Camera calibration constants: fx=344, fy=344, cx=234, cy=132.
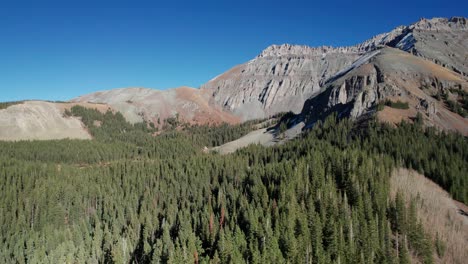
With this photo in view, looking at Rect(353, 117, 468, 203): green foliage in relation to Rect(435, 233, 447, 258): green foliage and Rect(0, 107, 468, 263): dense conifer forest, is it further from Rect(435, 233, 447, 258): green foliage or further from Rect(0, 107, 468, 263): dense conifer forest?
Rect(435, 233, 447, 258): green foliage

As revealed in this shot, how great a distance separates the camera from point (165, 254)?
83.6 m

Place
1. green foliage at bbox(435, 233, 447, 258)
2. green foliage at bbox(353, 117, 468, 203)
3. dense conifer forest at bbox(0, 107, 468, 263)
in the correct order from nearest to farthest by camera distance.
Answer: dense conifer forest at bbox(0, 107, 468, 263) < green foliage at bbox(435, 233, 447, 258) < green foliage at bbox(353, 117, 468, 203)

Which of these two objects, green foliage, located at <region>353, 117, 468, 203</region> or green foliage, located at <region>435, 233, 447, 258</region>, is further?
green foliage, located at <region>353, 117, 468, 203</region>

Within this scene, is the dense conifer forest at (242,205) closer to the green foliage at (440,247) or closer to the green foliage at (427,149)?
the green foliage at (440,247)

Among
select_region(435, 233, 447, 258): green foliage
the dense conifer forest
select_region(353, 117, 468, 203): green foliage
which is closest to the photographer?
the dense conifer forest

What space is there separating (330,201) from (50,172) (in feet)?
402

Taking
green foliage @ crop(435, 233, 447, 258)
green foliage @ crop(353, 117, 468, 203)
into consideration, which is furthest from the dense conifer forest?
green foliage @ crop(353, 117, 468, 203)

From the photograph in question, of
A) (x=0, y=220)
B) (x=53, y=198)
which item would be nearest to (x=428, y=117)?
(x=53, y=198)

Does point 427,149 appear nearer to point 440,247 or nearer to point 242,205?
point 440,247

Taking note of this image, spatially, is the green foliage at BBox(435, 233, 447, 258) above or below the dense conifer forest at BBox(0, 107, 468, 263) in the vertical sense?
below

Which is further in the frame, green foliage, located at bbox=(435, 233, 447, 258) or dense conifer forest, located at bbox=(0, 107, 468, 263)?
green foliage, located at bbox=(435, 233, 447, 258)

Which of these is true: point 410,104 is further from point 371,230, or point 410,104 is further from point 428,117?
point 371,230

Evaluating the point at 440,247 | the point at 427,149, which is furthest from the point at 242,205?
the point at 427,149

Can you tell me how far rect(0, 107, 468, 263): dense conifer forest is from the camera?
3339 inches
